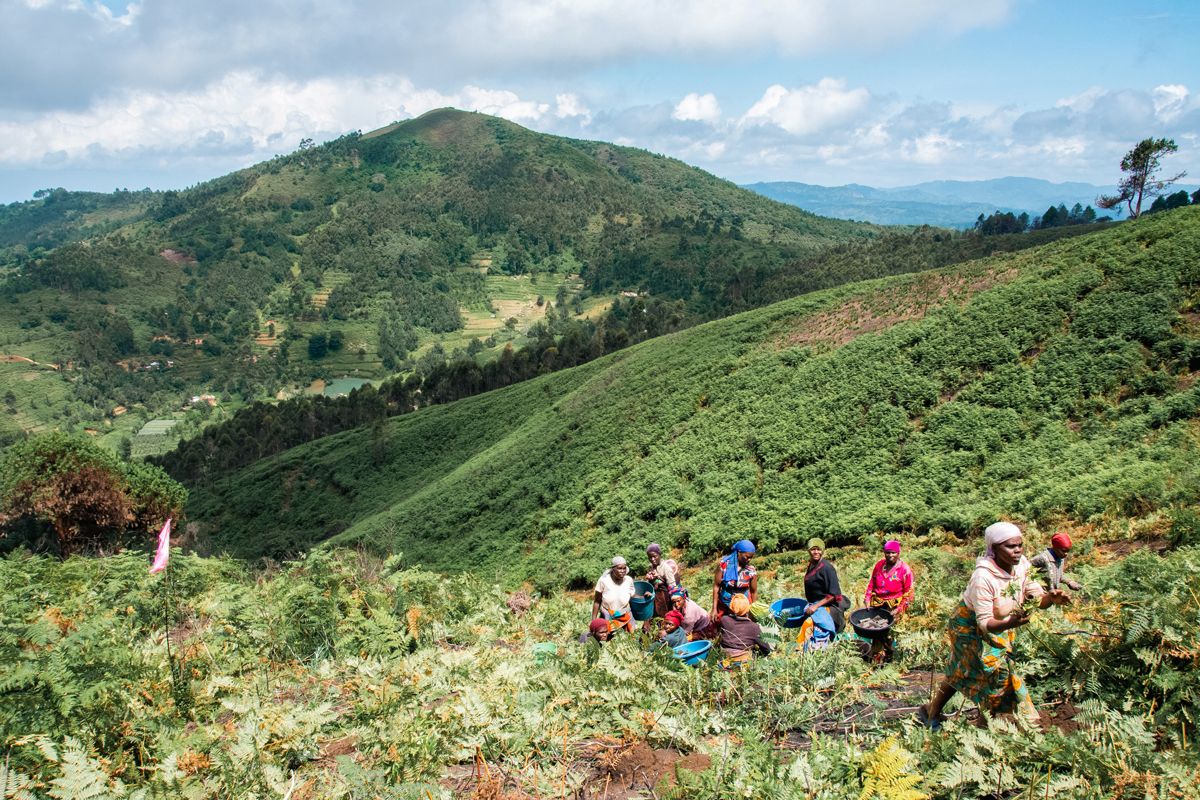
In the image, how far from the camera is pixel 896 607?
727 centimetres

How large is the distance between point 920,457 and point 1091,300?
8067mm

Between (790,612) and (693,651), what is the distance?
187 centimetres

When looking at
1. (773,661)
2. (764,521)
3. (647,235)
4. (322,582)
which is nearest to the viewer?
(773,661)

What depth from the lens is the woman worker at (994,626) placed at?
4.52 meters

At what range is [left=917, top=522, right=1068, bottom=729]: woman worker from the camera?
14.8ft

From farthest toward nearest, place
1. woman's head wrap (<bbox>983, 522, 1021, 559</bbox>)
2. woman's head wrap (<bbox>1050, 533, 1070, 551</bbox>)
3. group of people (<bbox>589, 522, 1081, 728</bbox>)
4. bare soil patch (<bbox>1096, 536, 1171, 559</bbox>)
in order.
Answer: bare soil patch (<bbox>1096, 536, 1171, 559</bbox>) < woman's head wrap (<bbox>1050, 533, 1070, 551</bbox>) < group of people (<bbox>589, 522, 1081, 728</bbox>) < woman's head wrap (<bbox>983, 522, 1021, 559</bbox>)

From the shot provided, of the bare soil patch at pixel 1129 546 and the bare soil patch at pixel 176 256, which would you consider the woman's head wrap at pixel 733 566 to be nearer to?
the bare soil patch at pixel 1129 546

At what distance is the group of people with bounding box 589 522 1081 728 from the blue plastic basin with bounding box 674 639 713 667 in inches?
6.4

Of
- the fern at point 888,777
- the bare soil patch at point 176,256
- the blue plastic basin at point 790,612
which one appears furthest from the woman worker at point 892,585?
the bare soil patch at point 176,256

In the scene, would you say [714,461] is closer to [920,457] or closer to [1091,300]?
[920,457]

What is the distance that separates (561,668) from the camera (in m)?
6.52

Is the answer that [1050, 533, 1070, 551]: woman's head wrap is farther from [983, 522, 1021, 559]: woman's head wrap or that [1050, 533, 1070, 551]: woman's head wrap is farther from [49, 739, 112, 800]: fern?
[49, 739, 112, 800]: fern

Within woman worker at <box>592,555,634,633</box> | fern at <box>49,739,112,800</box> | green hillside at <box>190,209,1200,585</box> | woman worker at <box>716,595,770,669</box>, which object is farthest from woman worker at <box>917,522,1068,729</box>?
green hillside at <box>190,209,1200,585</box>

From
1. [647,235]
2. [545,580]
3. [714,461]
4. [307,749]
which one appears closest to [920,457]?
[714,461]
